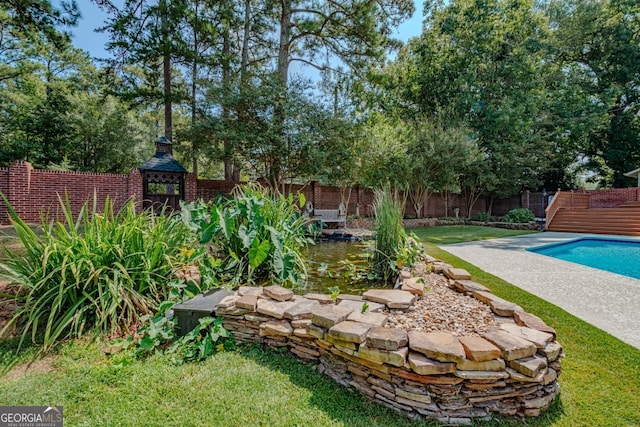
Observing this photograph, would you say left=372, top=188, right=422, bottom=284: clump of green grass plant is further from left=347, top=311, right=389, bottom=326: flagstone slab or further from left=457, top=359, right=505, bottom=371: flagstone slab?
left=457, top=359, right=505, bottom=371: flagstone slab

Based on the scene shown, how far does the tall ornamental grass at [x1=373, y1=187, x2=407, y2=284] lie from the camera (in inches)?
145

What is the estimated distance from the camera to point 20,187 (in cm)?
797

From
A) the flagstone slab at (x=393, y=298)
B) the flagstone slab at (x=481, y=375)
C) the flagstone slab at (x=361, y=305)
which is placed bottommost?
the flagstone slab at (x=481, y=375)

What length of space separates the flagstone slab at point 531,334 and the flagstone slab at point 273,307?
1.46 m

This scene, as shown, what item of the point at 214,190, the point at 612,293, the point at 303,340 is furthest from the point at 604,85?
the point at 303,340

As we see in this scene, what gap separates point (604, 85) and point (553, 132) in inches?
205

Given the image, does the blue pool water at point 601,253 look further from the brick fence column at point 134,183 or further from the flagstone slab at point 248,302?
the brick fence column at point 134,183

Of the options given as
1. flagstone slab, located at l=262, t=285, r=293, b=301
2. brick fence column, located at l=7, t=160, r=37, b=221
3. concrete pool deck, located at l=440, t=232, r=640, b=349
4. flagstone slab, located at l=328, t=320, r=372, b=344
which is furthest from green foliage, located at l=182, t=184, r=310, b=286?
brick fence column, located at l=7, t=160, r=37, b=221

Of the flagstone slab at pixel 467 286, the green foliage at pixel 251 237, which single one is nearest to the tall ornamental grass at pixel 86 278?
the green foliage at pixel 251 237

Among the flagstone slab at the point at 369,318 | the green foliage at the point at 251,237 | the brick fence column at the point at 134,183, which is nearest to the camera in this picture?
the flagstone slab at the point at 369,318

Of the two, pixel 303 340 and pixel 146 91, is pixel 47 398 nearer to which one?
pixel 303 340

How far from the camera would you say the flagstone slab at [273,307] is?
7.06ft

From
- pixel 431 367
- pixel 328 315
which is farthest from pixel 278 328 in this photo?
pixel 431 367

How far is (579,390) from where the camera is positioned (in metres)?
1.72
